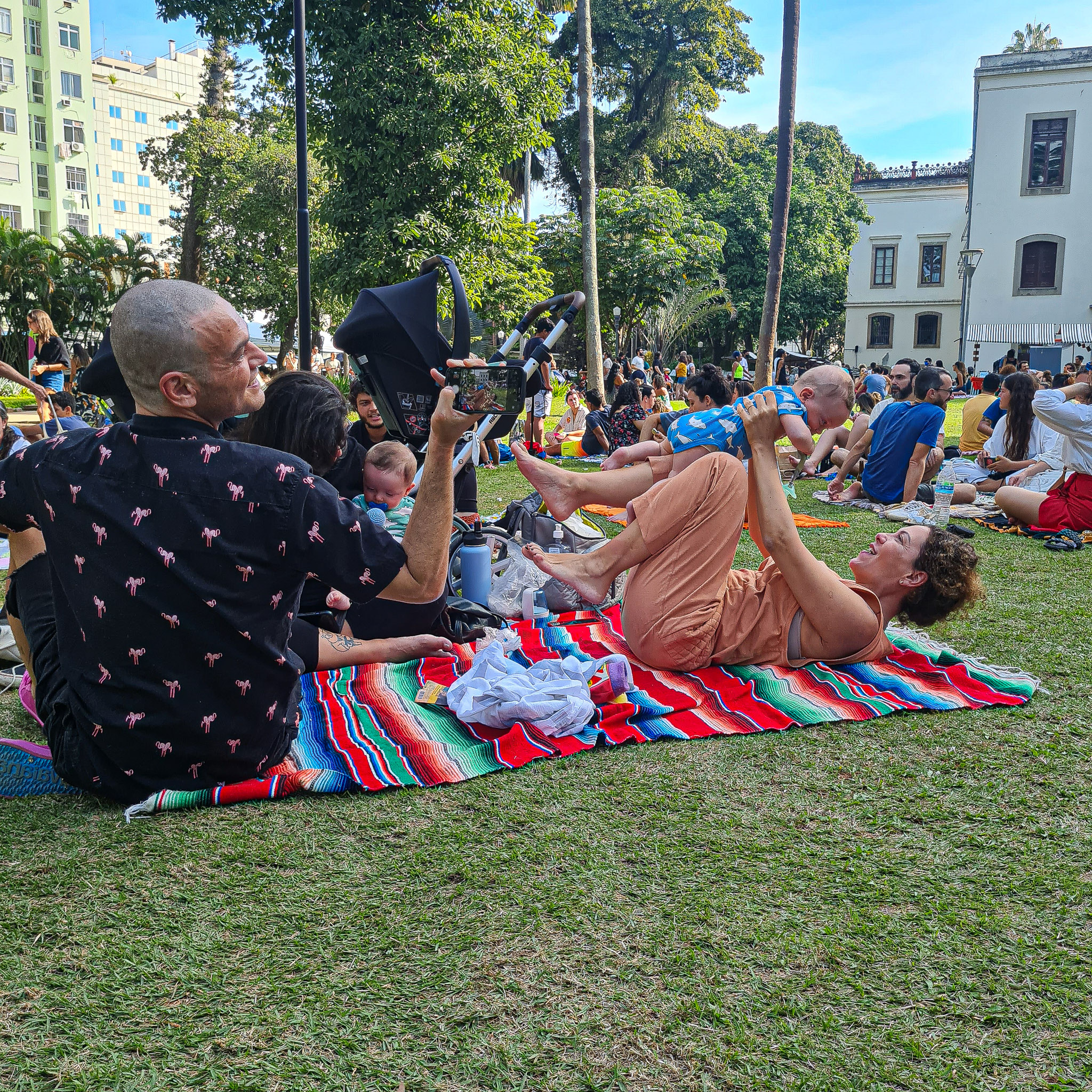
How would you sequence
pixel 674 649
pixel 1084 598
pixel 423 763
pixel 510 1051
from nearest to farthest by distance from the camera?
1. pixel 510 1051
2. pixel 423 763
3. pixel 674 649
4. pixel 1084 598

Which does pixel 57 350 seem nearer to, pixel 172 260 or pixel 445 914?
pixel 445 914

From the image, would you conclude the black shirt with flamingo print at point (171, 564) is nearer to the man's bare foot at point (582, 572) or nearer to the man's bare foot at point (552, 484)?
the man's bare foot at point (582, 572)

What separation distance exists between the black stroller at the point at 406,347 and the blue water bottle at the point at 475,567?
18.1 inches

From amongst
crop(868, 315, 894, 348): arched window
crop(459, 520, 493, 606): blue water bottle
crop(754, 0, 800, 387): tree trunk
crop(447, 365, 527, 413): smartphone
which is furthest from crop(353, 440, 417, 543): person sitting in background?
crop(868, 315, 894, 348): arched window

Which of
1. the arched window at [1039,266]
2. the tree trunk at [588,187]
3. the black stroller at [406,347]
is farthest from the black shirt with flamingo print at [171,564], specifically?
the arched window at [1039,266]

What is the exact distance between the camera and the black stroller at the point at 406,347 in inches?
211

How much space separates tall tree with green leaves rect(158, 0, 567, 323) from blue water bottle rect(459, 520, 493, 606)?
37.2 ft

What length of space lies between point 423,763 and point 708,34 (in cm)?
3147

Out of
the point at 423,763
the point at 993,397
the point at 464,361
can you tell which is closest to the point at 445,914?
the point at 423,763

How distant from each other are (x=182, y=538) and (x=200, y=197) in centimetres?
2817

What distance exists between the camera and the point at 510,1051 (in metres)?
1.79

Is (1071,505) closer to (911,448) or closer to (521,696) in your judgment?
(911,448)

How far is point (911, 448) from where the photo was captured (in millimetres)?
8953

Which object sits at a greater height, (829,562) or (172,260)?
(172,260)
